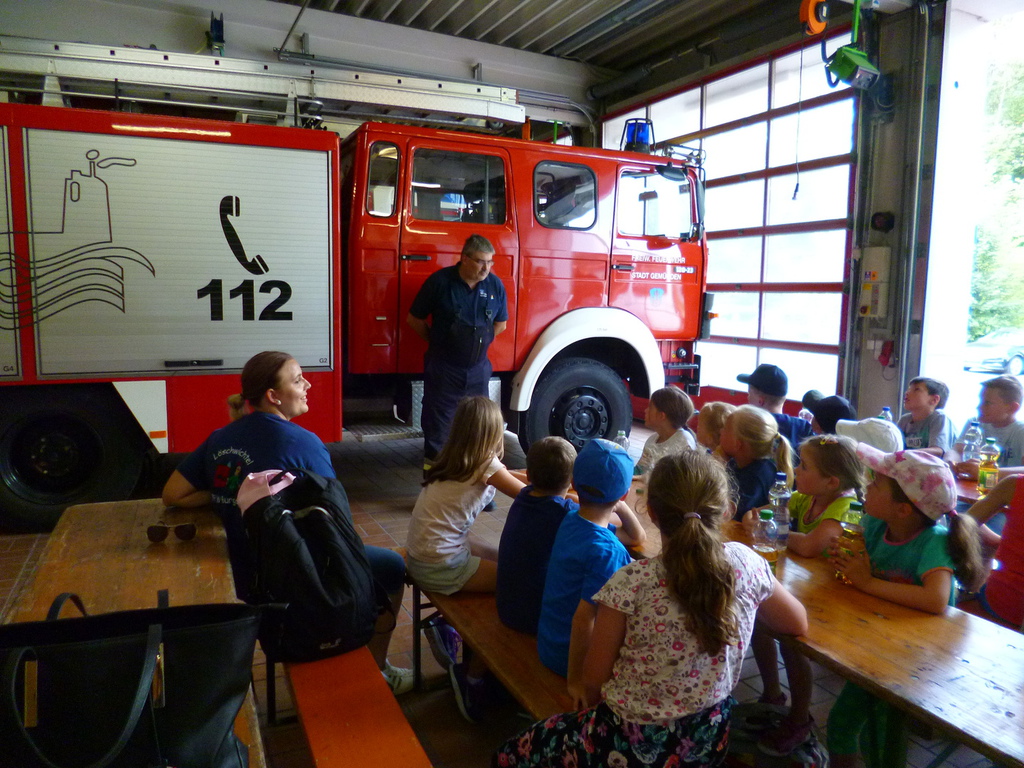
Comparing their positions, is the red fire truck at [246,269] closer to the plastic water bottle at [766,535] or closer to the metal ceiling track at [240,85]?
the metal ceiling track at [240,85]

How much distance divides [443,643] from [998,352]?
20.6 feet

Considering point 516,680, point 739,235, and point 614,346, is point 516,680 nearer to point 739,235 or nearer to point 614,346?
point 614,346

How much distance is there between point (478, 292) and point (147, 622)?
3.90 metres

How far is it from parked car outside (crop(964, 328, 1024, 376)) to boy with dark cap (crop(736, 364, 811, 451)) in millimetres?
3373

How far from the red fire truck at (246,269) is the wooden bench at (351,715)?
113 inches

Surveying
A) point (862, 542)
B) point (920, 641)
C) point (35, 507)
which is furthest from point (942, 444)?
point (35, 507)

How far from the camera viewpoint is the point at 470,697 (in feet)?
9.20

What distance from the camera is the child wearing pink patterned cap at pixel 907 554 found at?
2.19 metres

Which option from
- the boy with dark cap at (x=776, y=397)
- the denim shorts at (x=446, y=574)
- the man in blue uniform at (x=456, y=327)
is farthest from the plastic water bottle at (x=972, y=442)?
the man in blue uniform at (x=456, y=327)

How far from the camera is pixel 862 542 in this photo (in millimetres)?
2377

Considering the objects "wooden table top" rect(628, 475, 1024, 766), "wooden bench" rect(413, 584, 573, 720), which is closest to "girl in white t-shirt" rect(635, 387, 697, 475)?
"wooden bench" rect(413, 584, 573, 720)

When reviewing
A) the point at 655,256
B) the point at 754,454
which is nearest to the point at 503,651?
the point at 754,454

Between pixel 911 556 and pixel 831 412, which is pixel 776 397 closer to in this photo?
pixel 831 412

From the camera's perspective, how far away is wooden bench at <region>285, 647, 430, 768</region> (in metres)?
1.97
